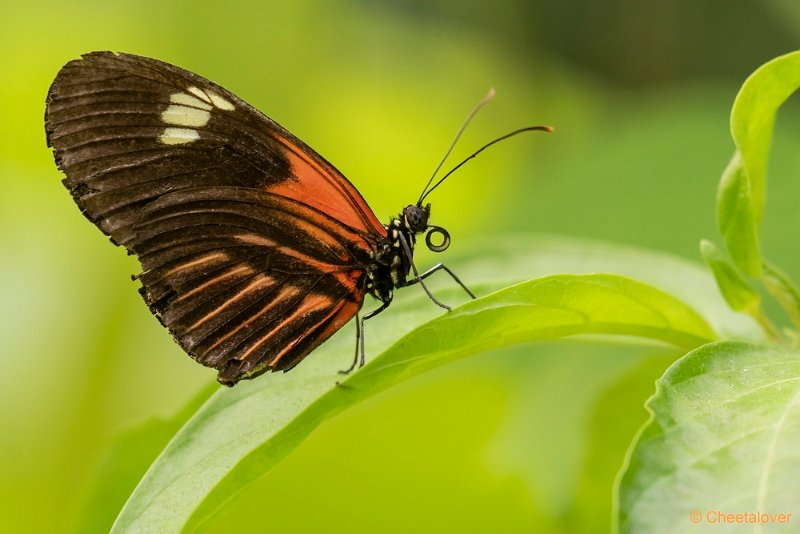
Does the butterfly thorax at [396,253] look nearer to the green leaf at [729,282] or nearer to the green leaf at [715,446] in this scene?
the green leaf at [729,282]

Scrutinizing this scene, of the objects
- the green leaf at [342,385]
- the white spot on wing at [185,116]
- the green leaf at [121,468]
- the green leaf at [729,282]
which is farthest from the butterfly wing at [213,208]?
the green leaf at [729,282]

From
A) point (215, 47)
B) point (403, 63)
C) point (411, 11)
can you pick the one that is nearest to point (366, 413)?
point (215, 47)

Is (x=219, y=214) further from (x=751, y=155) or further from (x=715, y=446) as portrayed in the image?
(x=715, y=446)

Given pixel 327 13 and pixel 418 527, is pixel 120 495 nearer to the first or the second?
pixel 418 527

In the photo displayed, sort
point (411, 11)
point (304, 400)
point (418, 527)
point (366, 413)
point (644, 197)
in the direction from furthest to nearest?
point (411, 11)
point (644, 197)
point (366, 413)
point (418, 527)
point (304, 400)

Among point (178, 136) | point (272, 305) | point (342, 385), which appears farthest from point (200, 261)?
point (342, 385)
